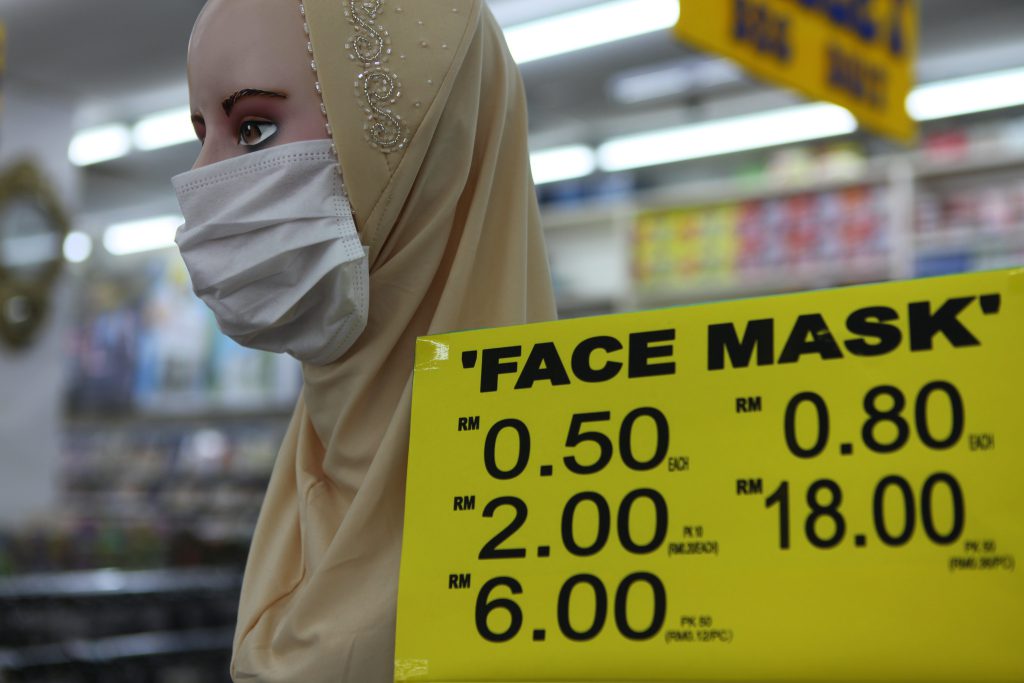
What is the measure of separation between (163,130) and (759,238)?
375 centimetres

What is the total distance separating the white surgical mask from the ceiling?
4102mm

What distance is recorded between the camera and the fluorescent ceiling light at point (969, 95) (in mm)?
5684

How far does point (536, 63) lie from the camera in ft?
18.7

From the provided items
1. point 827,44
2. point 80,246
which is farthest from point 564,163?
point 80,246

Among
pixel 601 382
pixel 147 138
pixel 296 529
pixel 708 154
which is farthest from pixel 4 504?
pixel 601 382

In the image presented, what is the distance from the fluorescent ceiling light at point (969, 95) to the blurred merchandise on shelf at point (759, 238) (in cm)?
113

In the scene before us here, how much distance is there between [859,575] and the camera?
2.15 ft

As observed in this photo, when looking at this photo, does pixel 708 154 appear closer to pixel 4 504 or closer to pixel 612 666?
pixel 4 504

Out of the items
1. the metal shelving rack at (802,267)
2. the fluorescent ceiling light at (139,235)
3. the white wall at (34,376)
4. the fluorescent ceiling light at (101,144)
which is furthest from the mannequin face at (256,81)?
the fluorescent ceiling light at (139,235)

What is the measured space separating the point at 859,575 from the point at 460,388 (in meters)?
0.34

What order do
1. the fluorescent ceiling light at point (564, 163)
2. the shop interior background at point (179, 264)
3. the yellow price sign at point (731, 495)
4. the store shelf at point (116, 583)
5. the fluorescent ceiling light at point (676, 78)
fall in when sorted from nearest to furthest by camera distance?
the yellow price sign at point (731, 495) → the store shelf at point (116, 583) → the shop interior background at point (179, 264) → the fluorescent ceiling light at point (676, 78) → the fluorescent ceiling light at point (564, 163)

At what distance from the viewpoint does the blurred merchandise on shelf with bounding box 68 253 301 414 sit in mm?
6223

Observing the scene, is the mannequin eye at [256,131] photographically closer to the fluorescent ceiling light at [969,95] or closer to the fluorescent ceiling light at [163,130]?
the fluorescent ceiling light at [969,95]

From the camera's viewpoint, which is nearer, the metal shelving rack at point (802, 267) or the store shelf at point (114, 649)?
the store shelf at point (114, 649)
